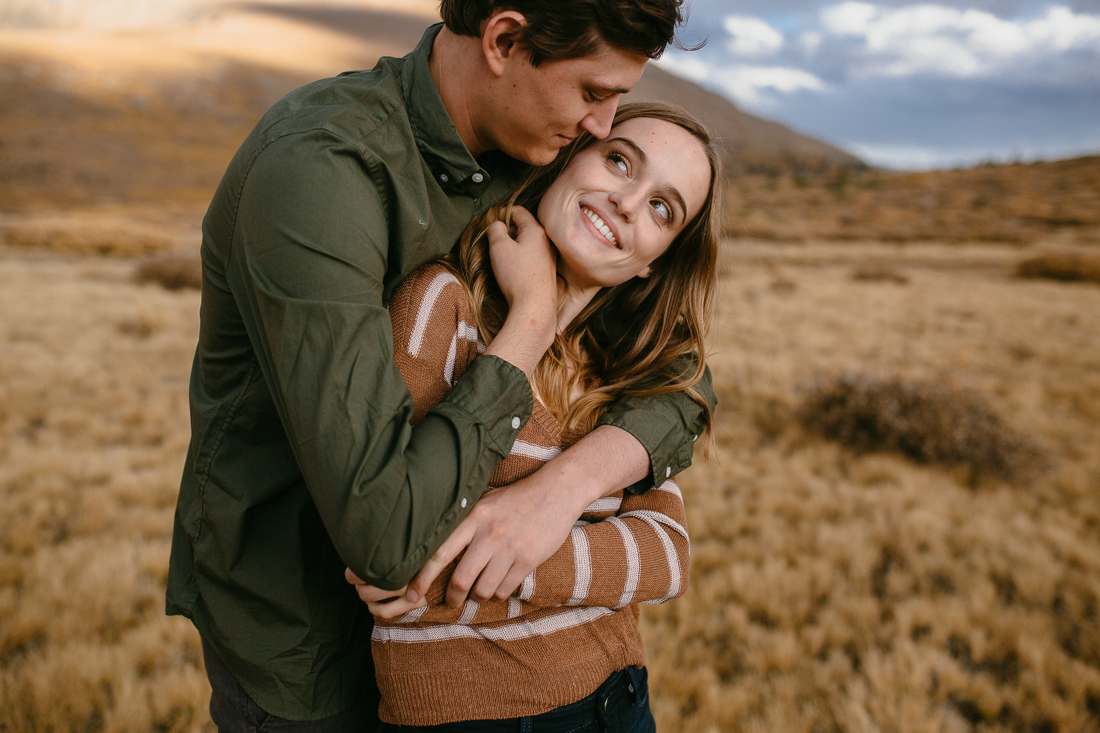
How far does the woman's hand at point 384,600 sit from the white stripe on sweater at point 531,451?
37 cm

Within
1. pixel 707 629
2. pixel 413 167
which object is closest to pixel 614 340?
pixel 413 167

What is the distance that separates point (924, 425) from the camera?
224 inches

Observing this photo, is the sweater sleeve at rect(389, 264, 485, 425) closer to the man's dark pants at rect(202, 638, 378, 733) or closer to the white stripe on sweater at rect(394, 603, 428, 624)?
the white stripe on sweater at rect(394, 603, 428, 624)

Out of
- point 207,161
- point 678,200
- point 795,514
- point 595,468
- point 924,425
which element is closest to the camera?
point 595,468

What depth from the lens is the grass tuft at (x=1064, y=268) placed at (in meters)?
15.1

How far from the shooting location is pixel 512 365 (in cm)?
121

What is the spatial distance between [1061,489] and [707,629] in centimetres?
391

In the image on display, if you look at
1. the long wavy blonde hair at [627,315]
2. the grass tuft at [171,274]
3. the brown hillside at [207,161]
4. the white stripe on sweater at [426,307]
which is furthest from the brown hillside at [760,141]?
the white stripe on sweater at [426,307]

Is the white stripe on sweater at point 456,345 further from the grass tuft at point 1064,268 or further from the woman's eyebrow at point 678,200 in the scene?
the grass tuft at point 1064,268

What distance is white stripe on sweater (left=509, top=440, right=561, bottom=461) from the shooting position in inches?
54.7

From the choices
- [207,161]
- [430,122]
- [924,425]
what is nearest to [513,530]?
[430,122]

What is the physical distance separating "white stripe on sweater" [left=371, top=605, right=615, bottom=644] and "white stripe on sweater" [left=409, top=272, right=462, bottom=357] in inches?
22.8

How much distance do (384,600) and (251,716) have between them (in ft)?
2.14

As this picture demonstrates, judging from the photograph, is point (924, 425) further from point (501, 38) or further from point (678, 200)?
point (501, 38)
